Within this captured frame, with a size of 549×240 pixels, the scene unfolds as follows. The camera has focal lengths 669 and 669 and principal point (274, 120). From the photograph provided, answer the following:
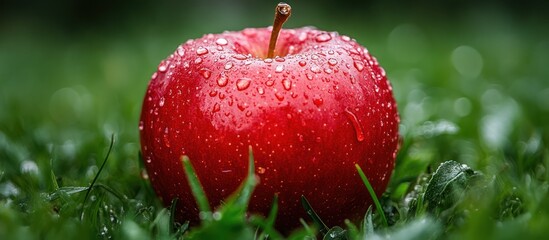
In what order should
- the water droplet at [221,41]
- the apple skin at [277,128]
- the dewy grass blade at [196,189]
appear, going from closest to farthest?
the dewy grass blade at [196,189] < the apple skin at [277,128] < the water droplet at [221,41]

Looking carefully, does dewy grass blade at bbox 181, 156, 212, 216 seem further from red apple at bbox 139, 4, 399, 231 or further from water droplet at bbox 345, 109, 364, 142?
water droplet at bbox 345, 109, 364, 142

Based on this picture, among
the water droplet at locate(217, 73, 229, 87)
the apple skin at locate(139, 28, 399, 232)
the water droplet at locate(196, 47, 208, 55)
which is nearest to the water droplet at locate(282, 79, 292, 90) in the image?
the apple skin at locate(139, 28, 399, 232)

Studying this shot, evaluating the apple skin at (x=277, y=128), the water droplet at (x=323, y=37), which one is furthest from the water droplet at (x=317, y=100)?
the water droplet at (x=323, y=37)

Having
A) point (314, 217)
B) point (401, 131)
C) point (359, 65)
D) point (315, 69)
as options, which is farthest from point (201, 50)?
point (401, 131)

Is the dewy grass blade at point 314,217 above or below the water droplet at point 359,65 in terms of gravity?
below

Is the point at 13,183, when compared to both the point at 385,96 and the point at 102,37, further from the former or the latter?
the point at 102,37

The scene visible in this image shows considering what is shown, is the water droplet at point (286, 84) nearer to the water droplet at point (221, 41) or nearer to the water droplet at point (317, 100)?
the water droplet at point (317, 100)

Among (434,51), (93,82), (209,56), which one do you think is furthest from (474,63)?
(209,56)
